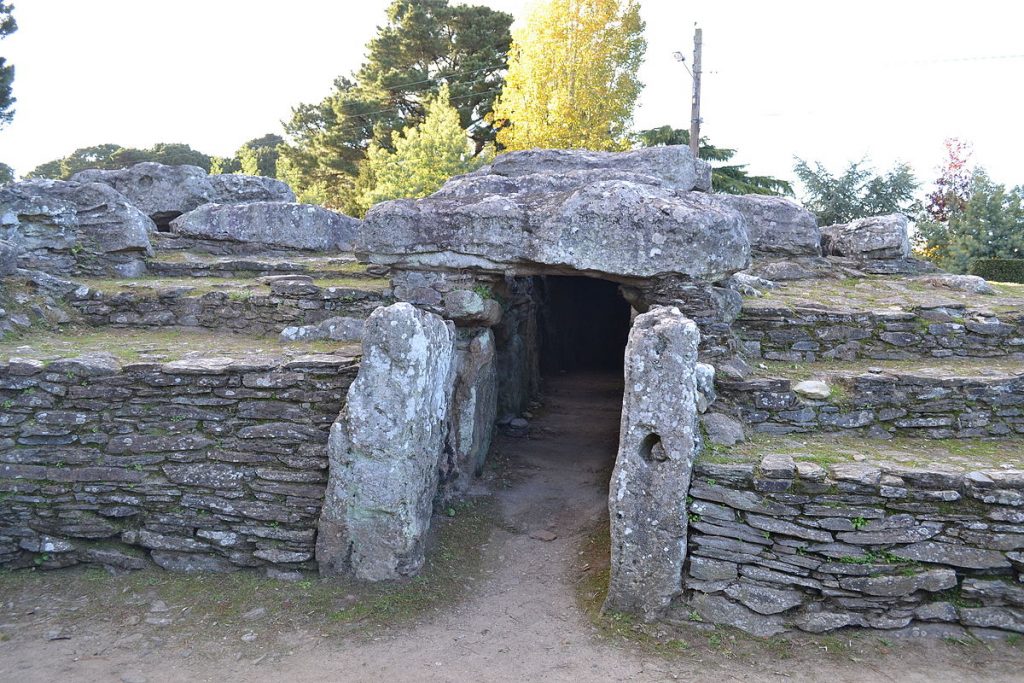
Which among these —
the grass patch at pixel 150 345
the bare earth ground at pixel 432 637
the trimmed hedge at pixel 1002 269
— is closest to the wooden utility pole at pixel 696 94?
the trimmed hedge at pixel 1002 269

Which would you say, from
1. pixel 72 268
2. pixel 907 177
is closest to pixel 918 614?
pixel 72 268

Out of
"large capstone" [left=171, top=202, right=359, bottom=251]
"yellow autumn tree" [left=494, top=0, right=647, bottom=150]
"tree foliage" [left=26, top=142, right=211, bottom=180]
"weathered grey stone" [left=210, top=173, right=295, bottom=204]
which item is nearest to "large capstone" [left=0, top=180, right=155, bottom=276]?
"large capstone" [left=171, top=202, right=359, bottom=251]

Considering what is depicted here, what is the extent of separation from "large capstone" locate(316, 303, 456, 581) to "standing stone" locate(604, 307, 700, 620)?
156 centimetres

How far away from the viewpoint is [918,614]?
15.3 feet

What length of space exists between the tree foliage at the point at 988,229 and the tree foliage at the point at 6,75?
21.9 meters

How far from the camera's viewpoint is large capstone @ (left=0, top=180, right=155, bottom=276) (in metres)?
7.99

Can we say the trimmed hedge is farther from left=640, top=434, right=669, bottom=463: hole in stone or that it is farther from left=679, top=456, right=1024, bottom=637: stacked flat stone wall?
left=640, top=434, right=669, bottom=463: hole in stone

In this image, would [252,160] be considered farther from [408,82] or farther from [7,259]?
[7,259]

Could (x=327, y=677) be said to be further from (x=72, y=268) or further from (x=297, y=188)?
(x=297, y=188)

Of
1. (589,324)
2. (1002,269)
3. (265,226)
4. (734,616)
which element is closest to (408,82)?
(589,324)

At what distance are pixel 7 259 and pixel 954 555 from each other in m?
8.56

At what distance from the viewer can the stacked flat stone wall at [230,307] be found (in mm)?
7039

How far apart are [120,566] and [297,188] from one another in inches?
869

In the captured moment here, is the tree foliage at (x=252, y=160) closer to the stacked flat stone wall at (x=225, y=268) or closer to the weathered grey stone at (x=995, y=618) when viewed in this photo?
the stacked flat stone wall at (x=225, y=268)
